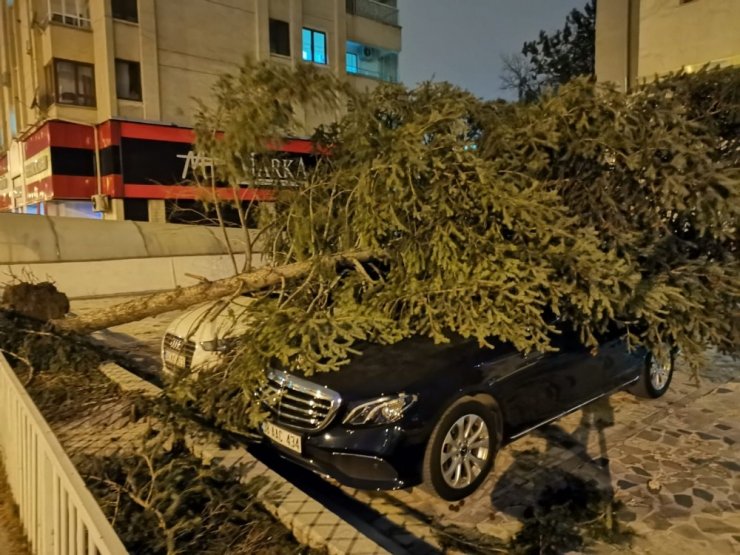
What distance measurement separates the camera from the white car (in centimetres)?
478

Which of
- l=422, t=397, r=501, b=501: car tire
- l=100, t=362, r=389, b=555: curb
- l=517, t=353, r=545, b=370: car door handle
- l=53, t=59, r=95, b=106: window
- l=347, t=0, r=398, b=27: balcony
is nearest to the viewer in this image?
l=100, t=362, r=389, b=555: curb

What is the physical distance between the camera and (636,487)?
3.67 meters

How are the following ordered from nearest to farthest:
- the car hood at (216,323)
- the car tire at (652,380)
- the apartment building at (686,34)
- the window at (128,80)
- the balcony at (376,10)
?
the car hood at (216,323) → the car tire at (652,380) → the apartment building at (686,34) → the window at (128,80) → the balcony at (376,10)

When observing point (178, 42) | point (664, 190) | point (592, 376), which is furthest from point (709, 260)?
point (178, 42)

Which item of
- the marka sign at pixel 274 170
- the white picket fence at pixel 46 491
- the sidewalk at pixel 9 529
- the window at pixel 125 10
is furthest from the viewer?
the window at pixel 125 10

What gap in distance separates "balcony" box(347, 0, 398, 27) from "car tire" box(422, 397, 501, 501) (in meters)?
26.5

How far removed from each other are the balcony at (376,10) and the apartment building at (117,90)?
5.21 metres

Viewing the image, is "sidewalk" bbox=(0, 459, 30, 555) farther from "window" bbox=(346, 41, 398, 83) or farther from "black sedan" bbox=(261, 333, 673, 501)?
"window" bbox=(346, 41, 398, 83)

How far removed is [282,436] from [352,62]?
26.9 metres

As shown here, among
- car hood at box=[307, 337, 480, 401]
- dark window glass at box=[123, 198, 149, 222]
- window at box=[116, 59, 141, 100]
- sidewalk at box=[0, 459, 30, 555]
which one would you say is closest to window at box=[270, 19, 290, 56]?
window at box=[116, 59, 141, 100]

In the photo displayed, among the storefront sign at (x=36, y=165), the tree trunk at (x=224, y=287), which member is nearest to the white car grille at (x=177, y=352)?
the tree trunk at (x=224, y=287)

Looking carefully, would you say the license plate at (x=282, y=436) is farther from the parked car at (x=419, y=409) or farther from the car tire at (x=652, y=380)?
the car tire at (x=652, y=380)

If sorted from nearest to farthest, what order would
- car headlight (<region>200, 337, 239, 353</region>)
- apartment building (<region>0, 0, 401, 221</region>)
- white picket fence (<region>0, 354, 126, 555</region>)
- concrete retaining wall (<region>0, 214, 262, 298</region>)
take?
white picket fence (<region>0, 354, 126, 555</region>) < car headlight (<region>200, 337, 239, 353</region>) < concrete retaining wall (<region>0, 214, 262, 298</region>) < apartment building (<region>0, 0, 401, 221</region>)

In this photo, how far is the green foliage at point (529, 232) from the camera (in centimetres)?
396
